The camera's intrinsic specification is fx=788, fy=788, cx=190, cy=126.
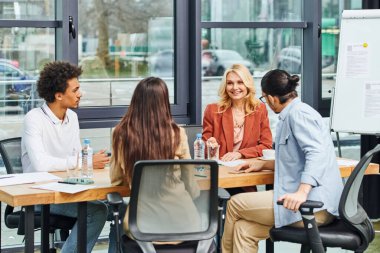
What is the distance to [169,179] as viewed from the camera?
3.47 m

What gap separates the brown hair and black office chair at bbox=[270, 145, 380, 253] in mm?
A: 729

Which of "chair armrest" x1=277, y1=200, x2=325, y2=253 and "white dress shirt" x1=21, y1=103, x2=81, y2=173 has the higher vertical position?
"white dress shirt" x1=21, y1=103, x2=81, y2=173

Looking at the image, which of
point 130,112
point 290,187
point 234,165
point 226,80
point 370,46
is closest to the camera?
point 130,112

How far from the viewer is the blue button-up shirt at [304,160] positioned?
151 inches

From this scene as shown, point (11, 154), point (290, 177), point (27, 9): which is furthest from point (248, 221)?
point (27, 9)

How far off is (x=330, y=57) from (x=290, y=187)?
2.53 metres

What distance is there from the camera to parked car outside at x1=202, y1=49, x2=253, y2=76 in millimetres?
5789

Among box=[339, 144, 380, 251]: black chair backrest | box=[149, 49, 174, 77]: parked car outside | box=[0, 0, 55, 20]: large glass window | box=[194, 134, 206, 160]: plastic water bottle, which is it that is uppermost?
box=[0, 0, 55, 20]: large glass window

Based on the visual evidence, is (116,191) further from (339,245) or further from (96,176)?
(339,245)

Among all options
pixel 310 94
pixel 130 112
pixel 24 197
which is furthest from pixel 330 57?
pixel 24 197

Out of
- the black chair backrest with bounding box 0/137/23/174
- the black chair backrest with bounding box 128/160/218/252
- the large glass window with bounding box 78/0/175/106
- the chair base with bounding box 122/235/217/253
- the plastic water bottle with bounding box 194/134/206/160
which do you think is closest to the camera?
the black chair backrest with bounding box 128/160/218/252

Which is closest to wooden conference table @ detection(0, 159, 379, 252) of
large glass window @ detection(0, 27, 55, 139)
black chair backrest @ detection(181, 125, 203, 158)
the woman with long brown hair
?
the woman with long brown hair

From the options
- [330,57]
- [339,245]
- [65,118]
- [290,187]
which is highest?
[330,57]

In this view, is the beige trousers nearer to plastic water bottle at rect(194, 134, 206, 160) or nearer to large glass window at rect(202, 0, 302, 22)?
plastic water bottle at rect(194, 134, 206, 160)
